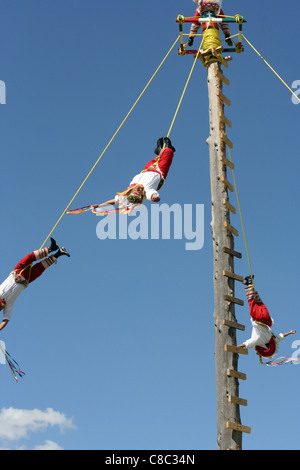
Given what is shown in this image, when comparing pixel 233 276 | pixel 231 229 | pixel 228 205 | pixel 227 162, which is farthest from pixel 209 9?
pixel 233 276

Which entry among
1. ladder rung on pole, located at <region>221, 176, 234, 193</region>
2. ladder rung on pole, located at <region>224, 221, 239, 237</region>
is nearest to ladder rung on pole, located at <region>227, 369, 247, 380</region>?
ladder rung on pole, located at <region>224, 221, 239, 237</region>

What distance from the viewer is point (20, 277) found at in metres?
8.16

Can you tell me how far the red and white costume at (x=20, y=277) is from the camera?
816cm

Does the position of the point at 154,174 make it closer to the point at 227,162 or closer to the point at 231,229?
the point at 227,162

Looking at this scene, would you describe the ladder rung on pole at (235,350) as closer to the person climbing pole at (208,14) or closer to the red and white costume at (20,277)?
the red and white costume at (20,277)

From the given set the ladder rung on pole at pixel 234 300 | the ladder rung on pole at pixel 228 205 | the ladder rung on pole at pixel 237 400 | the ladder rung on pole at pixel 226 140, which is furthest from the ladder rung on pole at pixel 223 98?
the ladder rung on pole at pixel 237 400

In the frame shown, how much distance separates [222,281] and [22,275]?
2589mm

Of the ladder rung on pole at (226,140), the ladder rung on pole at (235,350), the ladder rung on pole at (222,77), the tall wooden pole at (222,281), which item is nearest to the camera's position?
the tall wooden pole at (222,281)

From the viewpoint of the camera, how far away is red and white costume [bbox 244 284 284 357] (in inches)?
302

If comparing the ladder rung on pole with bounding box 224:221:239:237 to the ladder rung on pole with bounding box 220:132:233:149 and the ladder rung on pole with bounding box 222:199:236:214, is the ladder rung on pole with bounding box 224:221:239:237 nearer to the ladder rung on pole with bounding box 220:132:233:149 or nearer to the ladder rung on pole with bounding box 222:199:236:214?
the ladder rung on pole with bounding box 222:199:236:214
